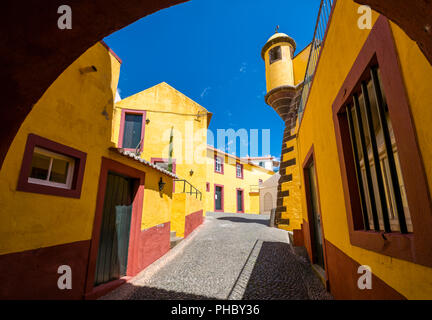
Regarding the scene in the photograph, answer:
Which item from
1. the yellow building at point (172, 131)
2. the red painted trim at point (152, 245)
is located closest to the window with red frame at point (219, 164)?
the yellow building at point (172, 131)

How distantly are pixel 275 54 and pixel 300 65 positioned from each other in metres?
1.49

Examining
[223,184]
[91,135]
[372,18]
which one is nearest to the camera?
[372,18]

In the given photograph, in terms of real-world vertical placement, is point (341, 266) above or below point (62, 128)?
below

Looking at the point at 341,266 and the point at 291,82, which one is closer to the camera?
the point at 341,266

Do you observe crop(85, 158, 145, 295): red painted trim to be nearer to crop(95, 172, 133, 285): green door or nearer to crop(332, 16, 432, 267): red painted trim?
crop(95, 172, 133, 285): green door

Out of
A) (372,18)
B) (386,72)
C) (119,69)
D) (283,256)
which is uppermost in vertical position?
(119,69)

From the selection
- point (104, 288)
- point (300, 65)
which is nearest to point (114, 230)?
point (104, 288)

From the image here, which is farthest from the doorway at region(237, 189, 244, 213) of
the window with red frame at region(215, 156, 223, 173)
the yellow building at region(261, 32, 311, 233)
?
the yellow building at region(261, 32, 311, 233)

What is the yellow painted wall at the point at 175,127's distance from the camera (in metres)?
13.1

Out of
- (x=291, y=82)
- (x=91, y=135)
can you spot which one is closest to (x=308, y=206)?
(x=91, y=135)

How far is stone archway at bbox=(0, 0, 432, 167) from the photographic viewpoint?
4.32 ft

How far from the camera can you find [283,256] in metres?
6.03
